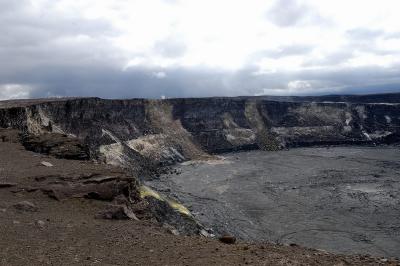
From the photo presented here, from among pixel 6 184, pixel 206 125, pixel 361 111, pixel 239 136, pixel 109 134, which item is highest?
pixel 6 184

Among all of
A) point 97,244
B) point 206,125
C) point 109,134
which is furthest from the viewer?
point 206,125

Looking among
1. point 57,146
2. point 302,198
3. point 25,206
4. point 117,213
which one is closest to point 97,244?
point 117,213

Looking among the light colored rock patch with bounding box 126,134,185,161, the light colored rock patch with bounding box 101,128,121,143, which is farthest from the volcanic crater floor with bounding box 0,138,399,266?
the light colored rock patch with bounding box 126,134,185,161

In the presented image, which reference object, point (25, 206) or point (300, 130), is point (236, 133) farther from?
point (25, 206)

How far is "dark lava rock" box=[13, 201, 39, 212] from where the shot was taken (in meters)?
20.0

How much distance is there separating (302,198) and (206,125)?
60383 millimetres

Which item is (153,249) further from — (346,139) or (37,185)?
(346,139)

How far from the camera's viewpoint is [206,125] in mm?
113750

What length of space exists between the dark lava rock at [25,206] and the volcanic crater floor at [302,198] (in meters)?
22.8

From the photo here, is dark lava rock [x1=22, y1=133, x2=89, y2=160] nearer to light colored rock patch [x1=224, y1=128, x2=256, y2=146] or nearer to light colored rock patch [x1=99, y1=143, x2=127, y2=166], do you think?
light colored rock patch [x1=99, y1=143, x2=127, y2=166]

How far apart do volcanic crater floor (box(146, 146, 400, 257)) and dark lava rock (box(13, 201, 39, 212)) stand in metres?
22.8

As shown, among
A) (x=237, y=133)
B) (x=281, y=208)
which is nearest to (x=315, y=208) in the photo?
(x=281, y=208)

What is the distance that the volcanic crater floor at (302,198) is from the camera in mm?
40375

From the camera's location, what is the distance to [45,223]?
18.6 m
